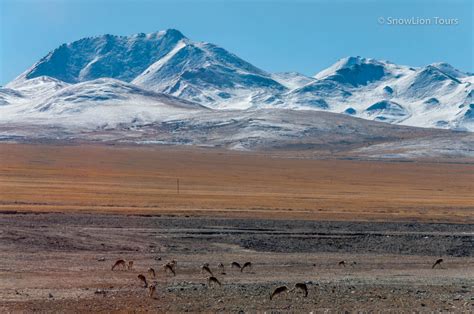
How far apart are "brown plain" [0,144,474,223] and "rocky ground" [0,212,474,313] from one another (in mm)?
8705

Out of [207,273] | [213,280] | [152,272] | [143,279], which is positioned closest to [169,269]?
[207,273]

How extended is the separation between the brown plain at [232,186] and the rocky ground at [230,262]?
871 cm

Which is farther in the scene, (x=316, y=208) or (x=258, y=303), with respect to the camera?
(x=316, y=208)

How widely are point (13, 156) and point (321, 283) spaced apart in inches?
5690

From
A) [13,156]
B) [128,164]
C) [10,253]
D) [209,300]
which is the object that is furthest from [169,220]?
[13,156]

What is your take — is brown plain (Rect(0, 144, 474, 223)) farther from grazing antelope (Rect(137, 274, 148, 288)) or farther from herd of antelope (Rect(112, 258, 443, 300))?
grazing antelope (Rect(137, 274, 148, 288))

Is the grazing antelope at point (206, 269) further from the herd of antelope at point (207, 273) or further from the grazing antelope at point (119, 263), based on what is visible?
the grazing antelope at point (119, 263)

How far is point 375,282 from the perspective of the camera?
26125 millimetres

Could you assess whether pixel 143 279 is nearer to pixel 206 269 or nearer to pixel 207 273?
pixel 206 269

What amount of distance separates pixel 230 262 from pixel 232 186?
6811cm

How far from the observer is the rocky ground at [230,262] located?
20.9 m

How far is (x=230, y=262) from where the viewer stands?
30203 millimetres

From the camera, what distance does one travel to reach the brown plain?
58.9 meters

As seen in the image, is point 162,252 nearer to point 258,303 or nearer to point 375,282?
point 375,282
